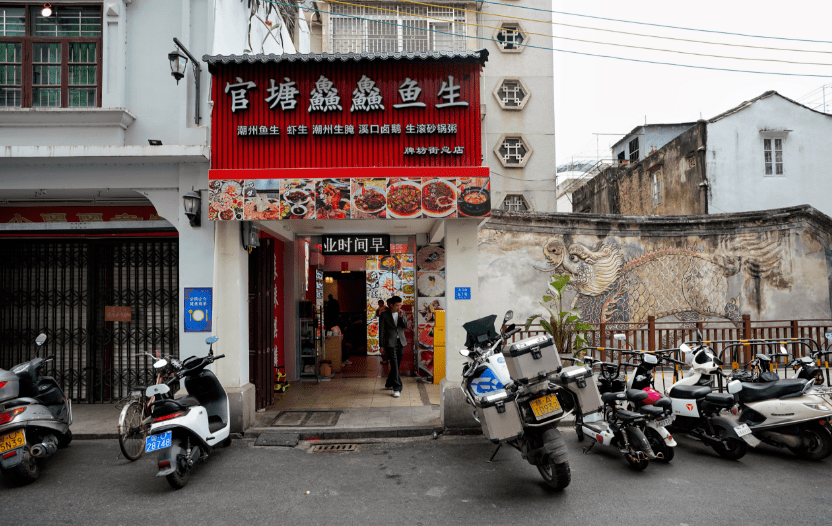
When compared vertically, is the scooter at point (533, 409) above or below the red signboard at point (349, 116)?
below

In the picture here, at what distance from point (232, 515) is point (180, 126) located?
554 cm

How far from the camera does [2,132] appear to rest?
7.43 meters

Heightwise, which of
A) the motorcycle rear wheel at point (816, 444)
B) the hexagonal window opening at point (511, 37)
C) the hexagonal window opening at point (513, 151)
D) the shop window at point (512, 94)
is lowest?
the motorcycle rear wheel at point (816, 444)

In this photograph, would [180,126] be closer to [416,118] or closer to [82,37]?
[82,37]

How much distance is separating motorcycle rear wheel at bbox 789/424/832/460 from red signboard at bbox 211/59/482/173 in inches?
203

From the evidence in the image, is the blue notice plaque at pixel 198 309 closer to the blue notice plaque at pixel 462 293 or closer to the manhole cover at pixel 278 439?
the manhole cover at pixel 278 439

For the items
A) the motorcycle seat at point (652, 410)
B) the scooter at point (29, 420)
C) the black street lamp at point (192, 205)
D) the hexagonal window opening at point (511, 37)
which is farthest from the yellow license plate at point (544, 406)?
the hexagonal window opening at point (511, 37)

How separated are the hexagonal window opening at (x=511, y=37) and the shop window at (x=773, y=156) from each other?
9.12 metres

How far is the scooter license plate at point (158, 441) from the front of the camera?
5.02 m

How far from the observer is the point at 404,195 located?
23.0 ft

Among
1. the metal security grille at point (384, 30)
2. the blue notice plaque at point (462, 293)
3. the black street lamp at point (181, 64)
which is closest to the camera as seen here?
the black street lamp at point (181, 64)

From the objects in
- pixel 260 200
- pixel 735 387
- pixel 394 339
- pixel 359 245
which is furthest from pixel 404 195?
pixel 735 387

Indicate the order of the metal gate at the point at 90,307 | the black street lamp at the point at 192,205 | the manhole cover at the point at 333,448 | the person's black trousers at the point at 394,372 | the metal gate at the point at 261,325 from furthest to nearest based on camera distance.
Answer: the person's black trousers at the point at 394,372
the metal gate at the point at 90,307
the metal gate at the point at 261,325
the black street lamp at the point at 192,205
the manhole cover at the point at 333,448

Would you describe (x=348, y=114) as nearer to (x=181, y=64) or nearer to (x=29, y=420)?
(x=181, y=64)
